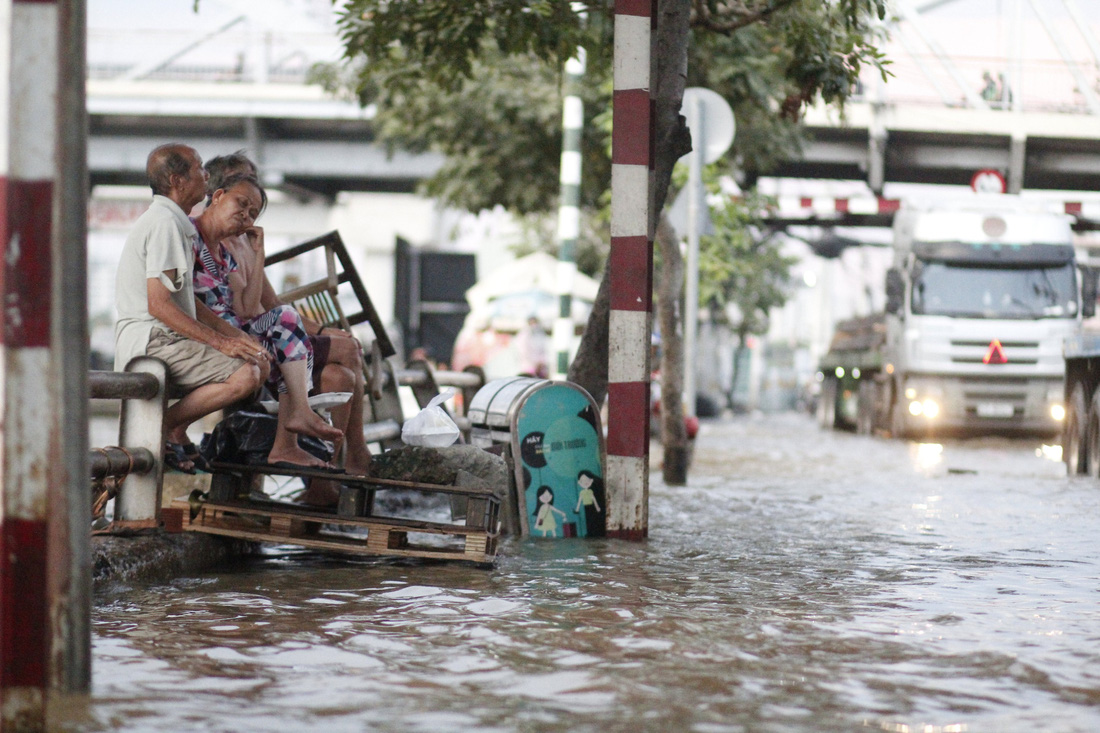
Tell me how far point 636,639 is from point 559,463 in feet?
10.1

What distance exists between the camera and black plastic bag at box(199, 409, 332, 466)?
6.49 m

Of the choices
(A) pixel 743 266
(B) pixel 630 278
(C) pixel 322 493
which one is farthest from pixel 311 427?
(A) pixel 743 266

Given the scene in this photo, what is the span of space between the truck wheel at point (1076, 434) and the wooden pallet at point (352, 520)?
342 inches

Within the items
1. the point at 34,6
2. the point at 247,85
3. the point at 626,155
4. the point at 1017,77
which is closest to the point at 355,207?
the point at 247,85

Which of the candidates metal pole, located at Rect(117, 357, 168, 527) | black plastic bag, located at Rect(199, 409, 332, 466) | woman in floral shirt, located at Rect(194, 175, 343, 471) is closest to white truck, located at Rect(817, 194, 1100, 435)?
woman in floral shirt, located at Rect(194, 175, 343, 471)

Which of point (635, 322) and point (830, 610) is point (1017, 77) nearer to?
point (635, 322)

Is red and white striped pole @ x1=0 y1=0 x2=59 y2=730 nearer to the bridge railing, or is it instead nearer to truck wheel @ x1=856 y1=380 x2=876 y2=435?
the bridge railing

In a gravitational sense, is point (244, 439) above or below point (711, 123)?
below

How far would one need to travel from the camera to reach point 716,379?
49344 millimetres

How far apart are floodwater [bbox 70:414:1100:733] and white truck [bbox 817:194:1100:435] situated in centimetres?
1356

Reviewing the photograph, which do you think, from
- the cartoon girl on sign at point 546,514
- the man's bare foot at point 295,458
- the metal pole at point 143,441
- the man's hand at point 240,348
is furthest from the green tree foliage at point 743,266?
the metal pole at point 143,441

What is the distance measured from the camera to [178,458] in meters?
6.45

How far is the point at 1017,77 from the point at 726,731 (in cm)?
2932

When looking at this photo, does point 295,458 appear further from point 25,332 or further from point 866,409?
point 866,409
